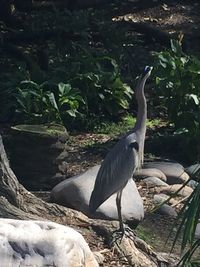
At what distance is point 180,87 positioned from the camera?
31.8 ft

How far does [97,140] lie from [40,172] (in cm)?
173

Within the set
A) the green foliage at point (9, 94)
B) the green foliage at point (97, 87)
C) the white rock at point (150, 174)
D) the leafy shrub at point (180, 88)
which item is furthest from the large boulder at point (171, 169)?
the green foliage at point (9, 94)

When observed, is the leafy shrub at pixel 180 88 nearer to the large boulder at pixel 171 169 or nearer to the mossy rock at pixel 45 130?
the large boulder at pixel 171 169

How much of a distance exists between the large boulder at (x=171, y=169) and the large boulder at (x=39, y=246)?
4310mm

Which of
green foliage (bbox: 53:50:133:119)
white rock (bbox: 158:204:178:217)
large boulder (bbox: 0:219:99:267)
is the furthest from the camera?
green foliage (bbox: 53:50:133:119)

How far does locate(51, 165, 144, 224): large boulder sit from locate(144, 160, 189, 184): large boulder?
1.21m

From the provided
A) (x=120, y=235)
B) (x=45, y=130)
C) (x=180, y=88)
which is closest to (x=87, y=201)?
(x=120, y=235)

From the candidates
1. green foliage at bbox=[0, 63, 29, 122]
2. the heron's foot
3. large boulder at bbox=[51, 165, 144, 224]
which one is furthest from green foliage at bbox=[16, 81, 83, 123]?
the heron's foot

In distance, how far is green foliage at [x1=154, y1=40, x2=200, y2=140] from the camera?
9570 mm

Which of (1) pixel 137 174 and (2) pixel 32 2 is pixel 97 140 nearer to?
(1) pixel 137 174

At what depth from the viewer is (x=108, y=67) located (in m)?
11.3

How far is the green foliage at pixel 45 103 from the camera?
9.49m

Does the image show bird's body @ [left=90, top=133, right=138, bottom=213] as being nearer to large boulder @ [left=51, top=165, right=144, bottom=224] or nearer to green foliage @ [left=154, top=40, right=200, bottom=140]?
large boulder @ [left=51, top=165, right=144, bottom=224]

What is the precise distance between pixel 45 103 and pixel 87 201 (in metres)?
2.50
